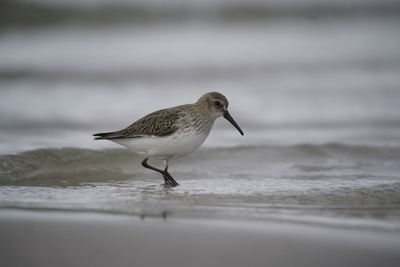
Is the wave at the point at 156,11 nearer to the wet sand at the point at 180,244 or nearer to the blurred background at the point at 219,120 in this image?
the blurred background at the point at 219,120

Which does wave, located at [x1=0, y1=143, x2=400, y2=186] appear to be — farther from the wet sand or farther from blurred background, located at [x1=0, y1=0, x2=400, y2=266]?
the wet sand

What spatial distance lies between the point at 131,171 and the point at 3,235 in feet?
9.66

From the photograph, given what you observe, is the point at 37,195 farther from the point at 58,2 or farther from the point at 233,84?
the point at 58,2

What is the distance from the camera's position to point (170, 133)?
6.50 metres

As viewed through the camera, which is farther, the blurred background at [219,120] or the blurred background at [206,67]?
the blurred background at [206,67]

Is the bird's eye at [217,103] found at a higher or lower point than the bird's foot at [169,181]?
higher

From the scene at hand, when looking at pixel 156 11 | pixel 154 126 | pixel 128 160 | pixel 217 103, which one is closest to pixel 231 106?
pixel 128 160

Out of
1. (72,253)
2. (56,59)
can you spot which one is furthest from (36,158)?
(56,59)

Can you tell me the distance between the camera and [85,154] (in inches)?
297

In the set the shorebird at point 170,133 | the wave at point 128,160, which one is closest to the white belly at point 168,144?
the shorebird at point 170,133

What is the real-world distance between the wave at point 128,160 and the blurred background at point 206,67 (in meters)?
0.30

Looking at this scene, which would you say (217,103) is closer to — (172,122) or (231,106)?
(172,122)

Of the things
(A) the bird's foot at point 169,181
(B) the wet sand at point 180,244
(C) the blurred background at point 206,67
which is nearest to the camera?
(B) the wet sand at point 180,244

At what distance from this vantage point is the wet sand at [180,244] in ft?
13.4
